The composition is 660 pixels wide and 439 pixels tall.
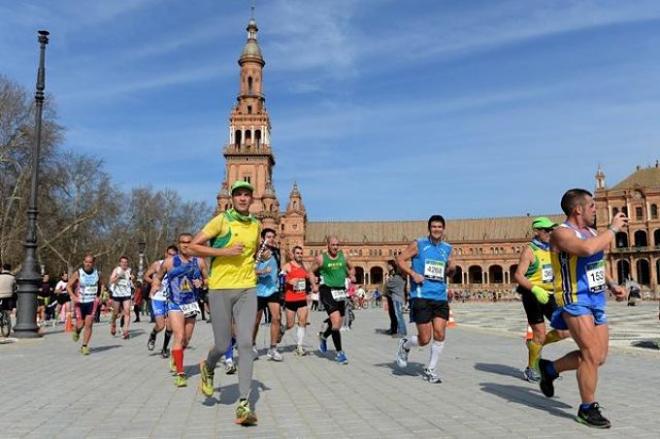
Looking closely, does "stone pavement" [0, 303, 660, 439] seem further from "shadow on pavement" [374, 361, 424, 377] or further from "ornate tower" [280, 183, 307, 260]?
"ornate tower" [280, 183, 307, 260]

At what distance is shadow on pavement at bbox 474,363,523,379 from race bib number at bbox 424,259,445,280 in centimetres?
187

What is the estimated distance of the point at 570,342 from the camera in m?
12.9

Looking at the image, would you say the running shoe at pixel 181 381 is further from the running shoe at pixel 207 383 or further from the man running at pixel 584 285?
the man running at pixel 584 285

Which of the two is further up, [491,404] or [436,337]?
[436,337]

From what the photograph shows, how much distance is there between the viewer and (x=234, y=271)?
236 inches

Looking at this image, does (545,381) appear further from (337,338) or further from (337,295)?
(337,295)

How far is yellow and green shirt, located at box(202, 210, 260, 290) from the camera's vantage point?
19.7 ft

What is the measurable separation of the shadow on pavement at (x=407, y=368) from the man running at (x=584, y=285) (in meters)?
3.34

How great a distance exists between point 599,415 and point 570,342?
27.7ft

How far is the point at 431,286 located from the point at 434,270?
0.75 feet

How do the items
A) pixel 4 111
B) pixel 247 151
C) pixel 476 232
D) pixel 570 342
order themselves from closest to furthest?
pixel 570 342, pixel 4 111, pixel 247 151, pixel 476 232

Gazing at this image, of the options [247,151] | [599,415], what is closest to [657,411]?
[599,415]

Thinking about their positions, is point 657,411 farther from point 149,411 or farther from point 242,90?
point 242,90

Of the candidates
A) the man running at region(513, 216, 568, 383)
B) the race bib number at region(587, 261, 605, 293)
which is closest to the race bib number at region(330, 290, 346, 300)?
the man running at region(513, 216, 568, 383)
